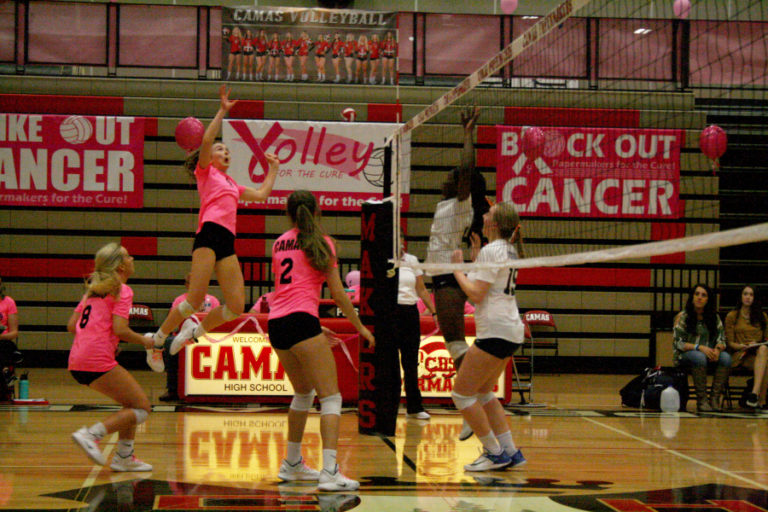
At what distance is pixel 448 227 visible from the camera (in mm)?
6125

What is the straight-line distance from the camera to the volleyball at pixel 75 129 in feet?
38.1

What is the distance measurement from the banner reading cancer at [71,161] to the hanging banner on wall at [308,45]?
68.3 inches

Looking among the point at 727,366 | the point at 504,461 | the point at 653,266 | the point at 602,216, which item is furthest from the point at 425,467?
the point at 653,266

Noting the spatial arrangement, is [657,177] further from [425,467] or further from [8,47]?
[8,47]

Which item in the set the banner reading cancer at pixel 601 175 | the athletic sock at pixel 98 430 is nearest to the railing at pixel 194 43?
the banner reading cancer at pixel 601 175

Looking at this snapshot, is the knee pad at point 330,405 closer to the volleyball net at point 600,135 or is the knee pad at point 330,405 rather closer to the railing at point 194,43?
the volleyball net at point 600,135

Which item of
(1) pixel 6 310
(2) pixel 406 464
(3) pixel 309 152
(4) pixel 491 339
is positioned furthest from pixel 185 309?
(3) pixel 309 152

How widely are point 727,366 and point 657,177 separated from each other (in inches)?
140

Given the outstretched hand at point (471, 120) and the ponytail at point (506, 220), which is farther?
the outstretched hand at point (471, 120)

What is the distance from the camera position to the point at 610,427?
7379 millimetres

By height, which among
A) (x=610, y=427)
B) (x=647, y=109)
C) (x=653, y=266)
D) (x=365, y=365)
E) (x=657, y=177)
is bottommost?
(x=610, y=427)

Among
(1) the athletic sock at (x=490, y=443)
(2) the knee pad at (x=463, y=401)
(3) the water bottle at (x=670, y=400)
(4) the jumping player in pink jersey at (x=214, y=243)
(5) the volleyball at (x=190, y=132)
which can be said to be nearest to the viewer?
(2) the knee pad at (x=463, y=401)

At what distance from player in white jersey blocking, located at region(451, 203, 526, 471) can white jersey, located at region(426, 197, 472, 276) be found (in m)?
0.85

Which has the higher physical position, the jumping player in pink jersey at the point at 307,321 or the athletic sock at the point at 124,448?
the jumping player in pink jersey at the point at 307,321
